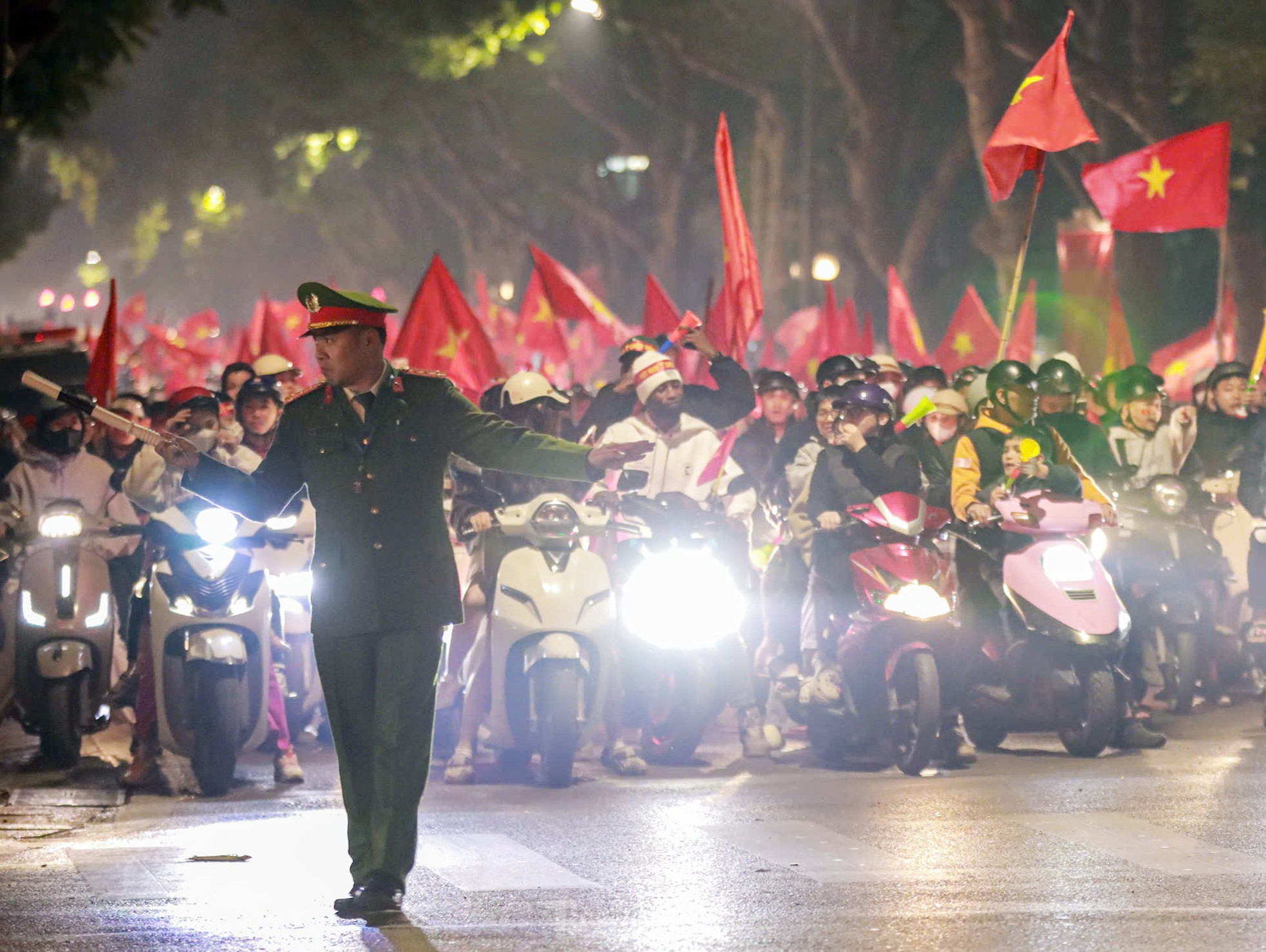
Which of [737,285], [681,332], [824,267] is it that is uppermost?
[824,267]

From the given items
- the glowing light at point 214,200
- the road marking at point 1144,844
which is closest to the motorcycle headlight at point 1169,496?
the road marking at point 1144,844

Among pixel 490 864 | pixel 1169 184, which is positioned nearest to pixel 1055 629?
pixel 490 864

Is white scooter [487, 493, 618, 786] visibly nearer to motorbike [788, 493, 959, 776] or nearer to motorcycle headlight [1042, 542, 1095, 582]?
motorbike [788, 493, 959, 776]

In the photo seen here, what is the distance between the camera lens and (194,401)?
11.2 meters

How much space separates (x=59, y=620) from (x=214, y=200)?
A: 5288cm

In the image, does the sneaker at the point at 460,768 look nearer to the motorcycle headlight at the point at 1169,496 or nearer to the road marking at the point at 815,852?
the road marking at the point at 815,852

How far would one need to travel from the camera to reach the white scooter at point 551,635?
10164 millimetres

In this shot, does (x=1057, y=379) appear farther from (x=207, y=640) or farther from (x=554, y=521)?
(x=207, y=640)

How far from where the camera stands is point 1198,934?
652cm

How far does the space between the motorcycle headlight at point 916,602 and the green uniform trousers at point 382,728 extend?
3664 mm

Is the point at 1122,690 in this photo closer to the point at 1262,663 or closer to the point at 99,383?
the point at 1262,663

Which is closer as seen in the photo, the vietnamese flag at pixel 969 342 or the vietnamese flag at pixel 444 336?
the vietnamese flag at pixel 444 336

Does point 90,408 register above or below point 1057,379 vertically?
below

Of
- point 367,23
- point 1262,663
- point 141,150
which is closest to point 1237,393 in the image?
point 1262,663
